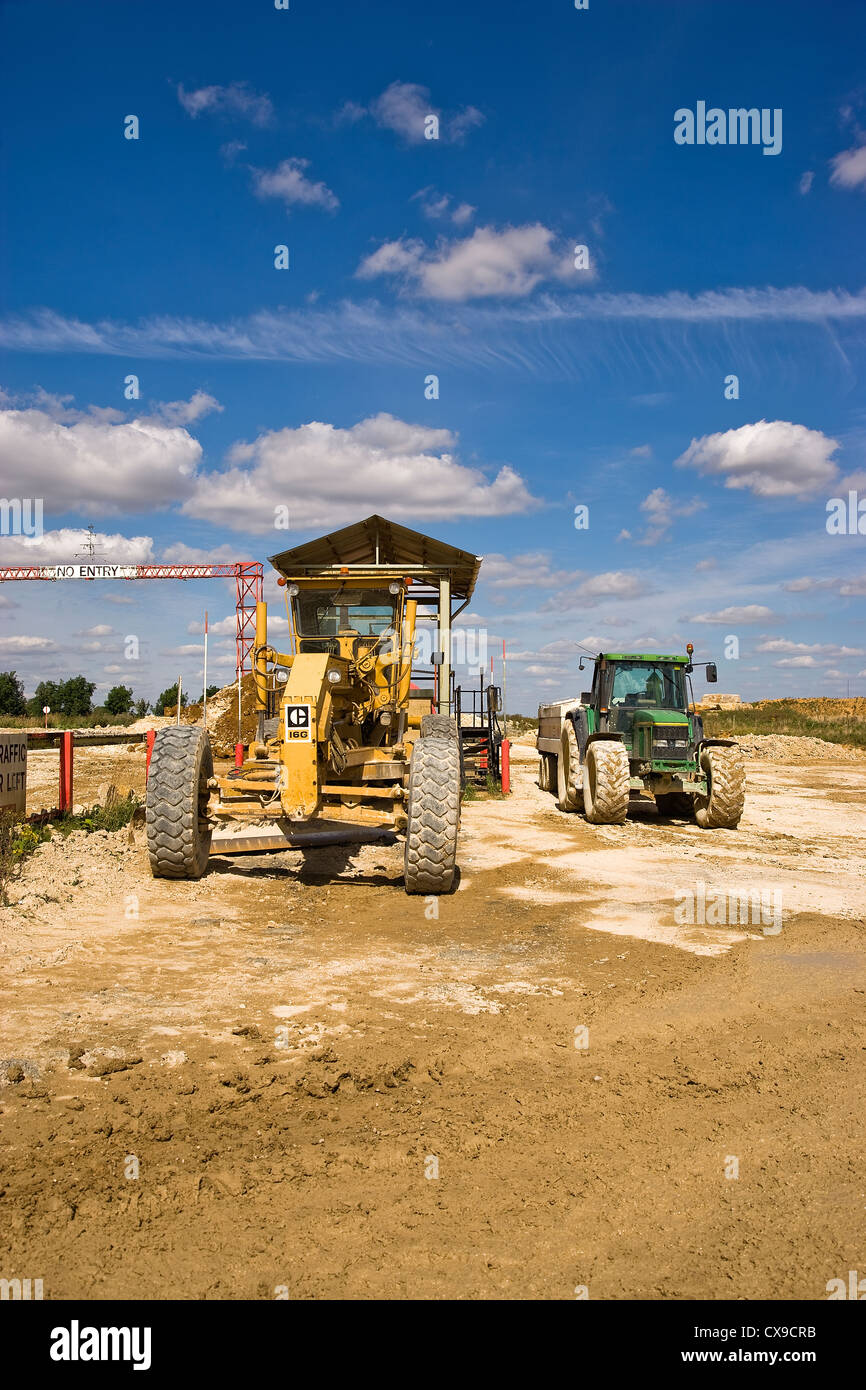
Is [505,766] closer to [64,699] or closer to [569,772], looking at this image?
[569,772]

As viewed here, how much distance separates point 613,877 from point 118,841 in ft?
18.5

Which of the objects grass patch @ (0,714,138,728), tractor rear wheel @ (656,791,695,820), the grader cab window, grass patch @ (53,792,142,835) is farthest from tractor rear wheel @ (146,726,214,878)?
grass patch @ (0,714,138,728)

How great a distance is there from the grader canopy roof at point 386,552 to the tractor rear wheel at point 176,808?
3.92 meters

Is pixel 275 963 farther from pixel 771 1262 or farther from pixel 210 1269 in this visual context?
pixel 771 1262

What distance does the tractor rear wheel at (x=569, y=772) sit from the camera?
1488 centimetres

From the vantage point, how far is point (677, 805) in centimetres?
1477

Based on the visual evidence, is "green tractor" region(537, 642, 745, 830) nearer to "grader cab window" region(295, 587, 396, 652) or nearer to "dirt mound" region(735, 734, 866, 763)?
"grader cab window" region(295, 587, 396, 652)

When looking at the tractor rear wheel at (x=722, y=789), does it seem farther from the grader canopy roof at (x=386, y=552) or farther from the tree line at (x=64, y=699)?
the tree line at (x=64, y=699)

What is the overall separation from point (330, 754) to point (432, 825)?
115cm

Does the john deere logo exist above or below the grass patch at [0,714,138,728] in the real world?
→ above

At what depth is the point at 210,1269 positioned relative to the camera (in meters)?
2.79

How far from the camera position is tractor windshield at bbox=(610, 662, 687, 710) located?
14.2m

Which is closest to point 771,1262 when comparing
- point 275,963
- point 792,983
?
point 792,983

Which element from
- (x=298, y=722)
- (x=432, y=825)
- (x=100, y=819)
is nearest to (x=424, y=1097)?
(x=432, y=825)
